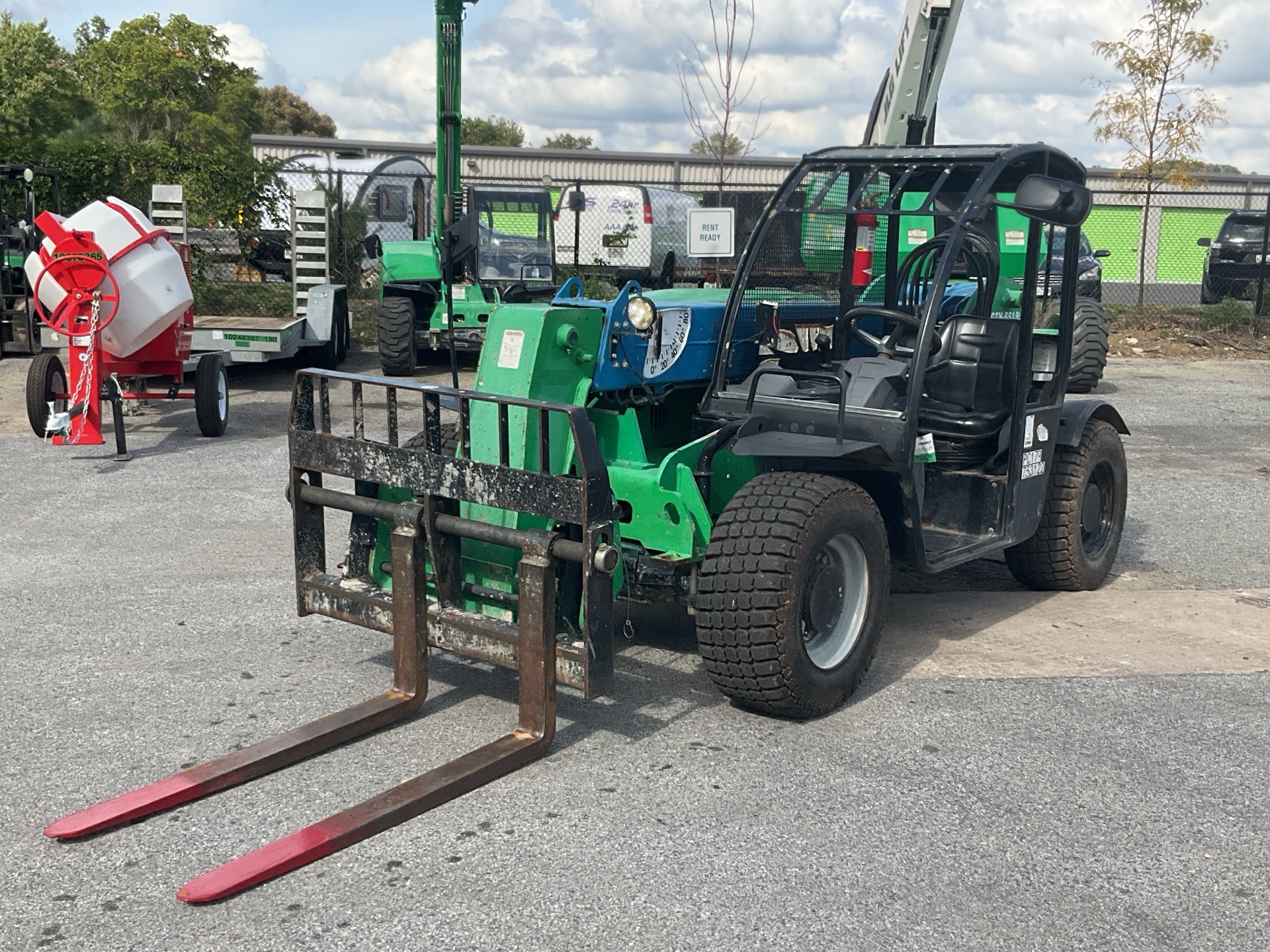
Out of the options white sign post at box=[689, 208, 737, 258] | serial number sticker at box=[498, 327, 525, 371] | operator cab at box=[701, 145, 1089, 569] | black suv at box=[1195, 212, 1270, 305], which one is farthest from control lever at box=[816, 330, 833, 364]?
black suv at box=[1195, 212, 1270, 305]

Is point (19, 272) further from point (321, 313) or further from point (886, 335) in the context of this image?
point (886, 335)

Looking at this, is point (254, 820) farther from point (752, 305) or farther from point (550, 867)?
point (752, 305)

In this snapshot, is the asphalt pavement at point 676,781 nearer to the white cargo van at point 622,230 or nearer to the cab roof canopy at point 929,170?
the cab roof canopy at point 929,170

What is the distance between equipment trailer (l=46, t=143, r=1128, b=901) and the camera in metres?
4.29

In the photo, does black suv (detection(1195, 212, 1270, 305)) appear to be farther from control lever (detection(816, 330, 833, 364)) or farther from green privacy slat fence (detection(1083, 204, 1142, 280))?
control lever (detection(816, 330, 833, 364))

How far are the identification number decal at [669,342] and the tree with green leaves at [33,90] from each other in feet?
90.3

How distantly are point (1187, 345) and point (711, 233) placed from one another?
14.2 m

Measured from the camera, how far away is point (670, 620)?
603 cm

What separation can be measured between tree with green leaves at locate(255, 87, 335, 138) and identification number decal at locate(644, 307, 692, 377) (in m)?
54.4

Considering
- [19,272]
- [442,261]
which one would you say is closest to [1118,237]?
[442,261]

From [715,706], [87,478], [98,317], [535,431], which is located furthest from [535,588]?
[98,317]

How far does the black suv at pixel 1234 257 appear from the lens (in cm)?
2122

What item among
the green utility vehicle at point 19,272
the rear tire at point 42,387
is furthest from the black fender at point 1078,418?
the green utility vehicle at point 19,272

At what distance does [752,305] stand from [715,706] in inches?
76.9
